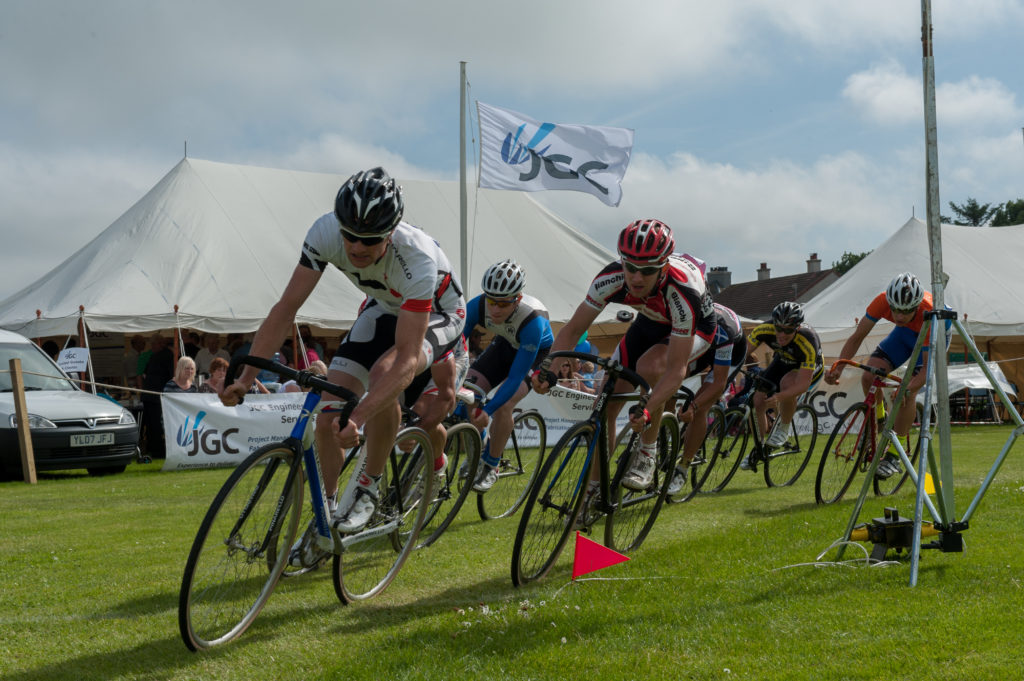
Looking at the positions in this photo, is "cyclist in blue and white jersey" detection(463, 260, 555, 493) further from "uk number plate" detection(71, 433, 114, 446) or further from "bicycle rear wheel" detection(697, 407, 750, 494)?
"uk number plate" detection(71, 433, 114, 446)

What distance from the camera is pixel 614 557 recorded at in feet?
18.1

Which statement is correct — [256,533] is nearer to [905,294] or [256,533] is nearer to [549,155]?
[905,294]

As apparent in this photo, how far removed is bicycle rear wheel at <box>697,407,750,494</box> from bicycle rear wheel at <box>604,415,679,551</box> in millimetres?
3086

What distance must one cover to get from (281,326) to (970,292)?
23735 millimetres

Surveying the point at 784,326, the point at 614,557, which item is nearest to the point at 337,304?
the point at 784,326


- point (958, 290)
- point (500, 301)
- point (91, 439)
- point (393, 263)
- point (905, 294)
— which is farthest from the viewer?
point (958, 290)

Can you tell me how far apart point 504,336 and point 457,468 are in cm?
155

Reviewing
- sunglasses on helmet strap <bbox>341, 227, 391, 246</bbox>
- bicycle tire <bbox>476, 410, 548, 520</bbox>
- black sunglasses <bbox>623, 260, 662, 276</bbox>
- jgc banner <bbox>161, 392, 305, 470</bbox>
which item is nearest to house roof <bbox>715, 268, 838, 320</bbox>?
jgc banner <bbox>161, 392, 305, 470</bbox>

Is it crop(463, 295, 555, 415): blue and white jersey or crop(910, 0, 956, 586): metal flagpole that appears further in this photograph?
crop(463, 295, 555, 415): blue and white jersey

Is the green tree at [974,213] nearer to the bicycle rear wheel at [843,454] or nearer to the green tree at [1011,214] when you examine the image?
the green tree at [1011,214]

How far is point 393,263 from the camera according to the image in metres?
4.77

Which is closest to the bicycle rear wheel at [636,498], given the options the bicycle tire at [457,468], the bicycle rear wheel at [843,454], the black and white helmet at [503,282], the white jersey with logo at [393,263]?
the bicycle tire at [457,468]

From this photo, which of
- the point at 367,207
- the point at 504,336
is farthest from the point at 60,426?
the point at 367,207

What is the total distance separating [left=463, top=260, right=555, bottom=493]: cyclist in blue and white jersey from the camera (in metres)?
7.48
